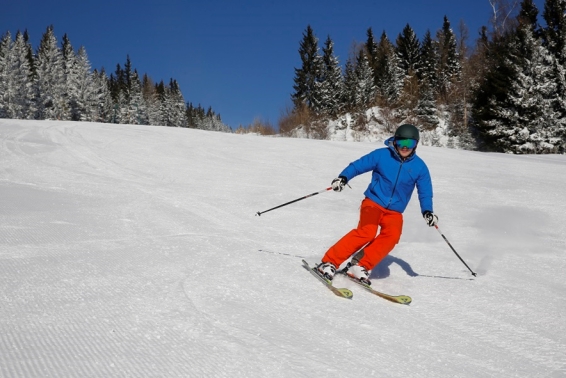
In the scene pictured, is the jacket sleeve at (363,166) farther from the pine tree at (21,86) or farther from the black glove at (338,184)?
the pine tree at (21,86)

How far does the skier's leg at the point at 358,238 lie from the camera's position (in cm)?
394

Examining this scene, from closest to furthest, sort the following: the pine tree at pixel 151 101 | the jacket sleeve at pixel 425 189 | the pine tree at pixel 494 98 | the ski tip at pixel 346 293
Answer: the ski tip at pixel 346 293 < the jacket sleeve at pixel 425 189 < the pine tree at pixel 494 98 < the pine tree at pixel 151 101

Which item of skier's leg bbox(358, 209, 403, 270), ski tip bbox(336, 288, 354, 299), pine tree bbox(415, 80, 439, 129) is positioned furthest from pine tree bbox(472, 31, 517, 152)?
ski tip bbox(336, 288, 354, 299)

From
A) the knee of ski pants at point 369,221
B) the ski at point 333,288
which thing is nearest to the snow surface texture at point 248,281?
the ski at point 333,288

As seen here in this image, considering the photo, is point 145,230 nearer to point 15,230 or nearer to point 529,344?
point 15,230

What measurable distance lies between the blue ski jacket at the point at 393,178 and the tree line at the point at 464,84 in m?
25.7

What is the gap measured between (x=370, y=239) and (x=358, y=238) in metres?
0.13

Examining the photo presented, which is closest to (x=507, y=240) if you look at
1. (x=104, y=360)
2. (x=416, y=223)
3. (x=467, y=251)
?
(x=467, y=251)

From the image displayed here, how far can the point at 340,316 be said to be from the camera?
3.01 metres

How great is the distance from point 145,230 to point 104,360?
3016 millimetres

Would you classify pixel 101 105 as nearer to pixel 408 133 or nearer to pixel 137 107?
pixel 137 107

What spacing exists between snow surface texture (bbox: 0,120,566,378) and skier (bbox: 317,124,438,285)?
12.2 inches

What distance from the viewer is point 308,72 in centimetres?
4928

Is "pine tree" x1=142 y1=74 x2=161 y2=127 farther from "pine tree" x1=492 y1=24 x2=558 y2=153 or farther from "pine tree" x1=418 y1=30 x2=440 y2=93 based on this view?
"pine tree" x1=492 y1=24 x2=558 y2=153
